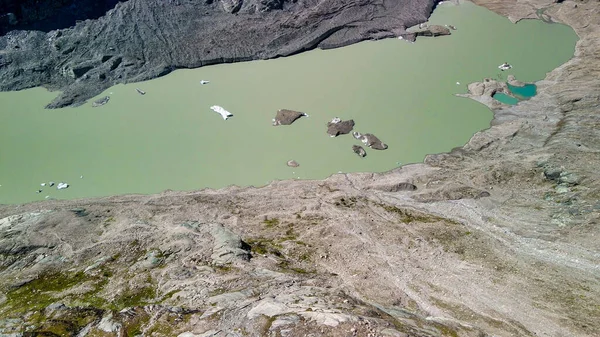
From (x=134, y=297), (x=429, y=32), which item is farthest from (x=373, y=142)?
(x=134, y=297)

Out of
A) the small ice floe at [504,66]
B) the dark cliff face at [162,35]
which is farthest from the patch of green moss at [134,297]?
the small ice floe at [504,66]

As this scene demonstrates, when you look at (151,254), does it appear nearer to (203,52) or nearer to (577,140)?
(203,52)

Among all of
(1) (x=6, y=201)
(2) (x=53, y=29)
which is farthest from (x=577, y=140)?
(2) (x=53, y=29)

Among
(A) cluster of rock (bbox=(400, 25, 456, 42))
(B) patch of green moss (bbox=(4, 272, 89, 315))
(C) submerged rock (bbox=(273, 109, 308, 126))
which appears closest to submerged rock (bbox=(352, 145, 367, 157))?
(C) submerged rock (bbox=(273, 109, 308, 126))

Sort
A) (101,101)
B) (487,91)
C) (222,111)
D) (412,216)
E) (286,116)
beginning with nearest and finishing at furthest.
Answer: (412,216) → (286,116) → (222,111) → (487,91) → (101,101)

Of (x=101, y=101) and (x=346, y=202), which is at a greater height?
(x=101, y=101)

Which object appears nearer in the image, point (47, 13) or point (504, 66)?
point (504, 66)

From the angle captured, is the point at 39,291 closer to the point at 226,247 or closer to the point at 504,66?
the point at 226,247

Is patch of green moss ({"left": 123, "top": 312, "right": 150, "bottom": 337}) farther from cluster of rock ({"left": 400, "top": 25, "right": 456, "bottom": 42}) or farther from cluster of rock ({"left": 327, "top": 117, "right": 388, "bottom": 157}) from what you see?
cluster of rock ({"left": 400, "top": 25, "right": 456, "bottom": 42})
